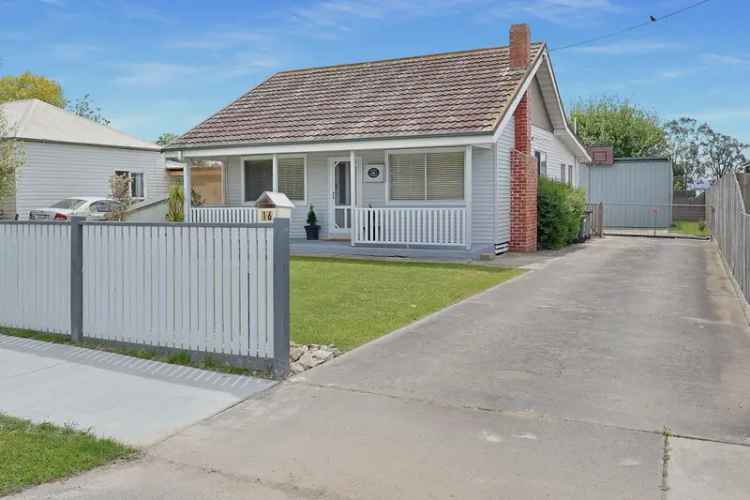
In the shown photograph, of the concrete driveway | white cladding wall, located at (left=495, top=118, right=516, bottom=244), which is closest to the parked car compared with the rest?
white cladding wall, located at (left=495, top=118, right=516, bottom=244)

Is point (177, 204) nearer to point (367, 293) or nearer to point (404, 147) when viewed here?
point (404, 147)

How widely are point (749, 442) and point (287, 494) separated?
120 inches

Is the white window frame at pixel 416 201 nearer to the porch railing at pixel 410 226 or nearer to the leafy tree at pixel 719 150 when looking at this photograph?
the porch railing at pixel 410 226

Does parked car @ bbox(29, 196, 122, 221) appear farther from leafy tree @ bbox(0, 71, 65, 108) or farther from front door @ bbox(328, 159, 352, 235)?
leafy tree @ bbox(0, 71, 65, 108)

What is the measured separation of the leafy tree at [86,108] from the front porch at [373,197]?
3958cm

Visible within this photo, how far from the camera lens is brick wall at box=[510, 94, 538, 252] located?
1845cm

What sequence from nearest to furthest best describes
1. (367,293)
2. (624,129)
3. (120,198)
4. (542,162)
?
1. (367,293)
2. (542,162)
3. (120,198)
4. (624,129)

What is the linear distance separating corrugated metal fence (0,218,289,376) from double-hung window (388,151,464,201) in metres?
11.3

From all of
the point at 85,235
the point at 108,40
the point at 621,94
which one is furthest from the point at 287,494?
the point at 621,94

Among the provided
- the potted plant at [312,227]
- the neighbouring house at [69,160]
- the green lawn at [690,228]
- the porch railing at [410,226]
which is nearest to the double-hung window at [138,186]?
the neighbouring house at [69,160]

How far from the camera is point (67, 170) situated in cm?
2766

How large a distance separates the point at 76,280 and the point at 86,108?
53163mm

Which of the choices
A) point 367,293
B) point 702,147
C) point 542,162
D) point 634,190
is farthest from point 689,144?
point 367,293

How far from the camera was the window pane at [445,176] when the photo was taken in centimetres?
1775
